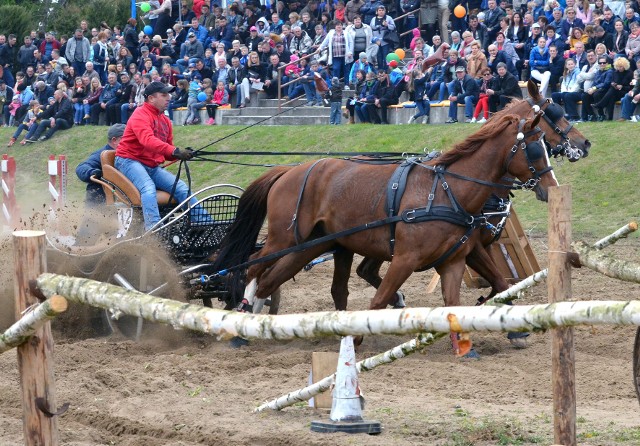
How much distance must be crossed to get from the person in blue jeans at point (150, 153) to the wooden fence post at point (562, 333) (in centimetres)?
451

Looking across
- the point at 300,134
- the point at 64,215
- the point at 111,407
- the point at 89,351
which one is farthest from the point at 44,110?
the point at 111,407

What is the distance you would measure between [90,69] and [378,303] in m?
20.3

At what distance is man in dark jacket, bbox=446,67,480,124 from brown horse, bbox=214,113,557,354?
33.5ft

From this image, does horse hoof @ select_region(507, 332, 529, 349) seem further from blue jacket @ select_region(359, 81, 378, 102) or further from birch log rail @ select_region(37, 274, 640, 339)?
blue jacket @ select_region(359, 81, 378, 102)

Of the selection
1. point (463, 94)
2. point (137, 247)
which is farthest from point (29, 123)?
point (137, 247)

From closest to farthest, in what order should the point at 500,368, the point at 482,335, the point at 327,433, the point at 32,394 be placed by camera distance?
the point at 32,394
the point at 327,433
the point at 500,368
the point at 482,335

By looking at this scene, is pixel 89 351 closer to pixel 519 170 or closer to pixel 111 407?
pixel 111 407

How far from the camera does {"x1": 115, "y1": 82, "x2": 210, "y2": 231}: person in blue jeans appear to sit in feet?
30.1

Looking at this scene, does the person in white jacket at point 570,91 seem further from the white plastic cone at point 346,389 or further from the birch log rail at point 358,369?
the white plastic cone at point 346,389

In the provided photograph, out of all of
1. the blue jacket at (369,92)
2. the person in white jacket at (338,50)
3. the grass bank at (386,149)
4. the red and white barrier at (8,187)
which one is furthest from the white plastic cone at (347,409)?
the person in white jacket at (338,50)

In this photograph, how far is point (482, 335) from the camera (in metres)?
8.91

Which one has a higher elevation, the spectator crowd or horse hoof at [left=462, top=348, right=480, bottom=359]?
the spectator crowd

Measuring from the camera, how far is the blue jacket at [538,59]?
1847 cm

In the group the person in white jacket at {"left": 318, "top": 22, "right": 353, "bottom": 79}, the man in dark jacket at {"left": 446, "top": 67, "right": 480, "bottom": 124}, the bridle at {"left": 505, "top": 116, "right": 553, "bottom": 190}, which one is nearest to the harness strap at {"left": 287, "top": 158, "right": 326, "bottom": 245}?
the bridle at {"left": 505, "top": 116, "right": 553, "bottom": 190}
